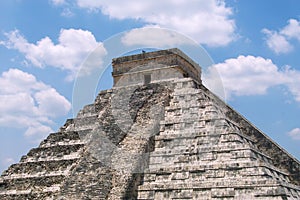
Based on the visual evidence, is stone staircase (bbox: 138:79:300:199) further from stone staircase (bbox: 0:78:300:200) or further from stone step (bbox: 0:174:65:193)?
stone step (bbox: 0:174:65:193)

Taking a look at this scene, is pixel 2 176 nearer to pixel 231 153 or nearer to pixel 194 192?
pixel 194 192

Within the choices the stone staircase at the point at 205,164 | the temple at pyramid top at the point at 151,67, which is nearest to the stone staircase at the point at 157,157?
the stone staircase at the point at 205,164

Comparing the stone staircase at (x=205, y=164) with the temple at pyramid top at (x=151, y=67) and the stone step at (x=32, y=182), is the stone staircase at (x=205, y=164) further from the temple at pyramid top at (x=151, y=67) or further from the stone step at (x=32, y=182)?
the temple at pyramid top at (x=151, y=67)

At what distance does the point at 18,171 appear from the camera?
15.1 meters

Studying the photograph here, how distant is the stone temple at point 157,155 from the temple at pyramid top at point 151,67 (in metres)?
0.06

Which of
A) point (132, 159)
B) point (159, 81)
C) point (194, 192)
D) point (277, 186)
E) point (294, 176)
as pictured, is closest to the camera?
point (277, 186)

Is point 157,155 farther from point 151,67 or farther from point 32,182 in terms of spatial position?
point 151,67

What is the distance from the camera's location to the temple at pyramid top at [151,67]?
17922mm

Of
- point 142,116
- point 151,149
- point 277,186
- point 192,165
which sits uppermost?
point 142,116

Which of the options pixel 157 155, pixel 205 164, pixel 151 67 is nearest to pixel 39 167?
pixel 157 155

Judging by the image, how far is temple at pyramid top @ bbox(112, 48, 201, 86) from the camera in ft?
58.8

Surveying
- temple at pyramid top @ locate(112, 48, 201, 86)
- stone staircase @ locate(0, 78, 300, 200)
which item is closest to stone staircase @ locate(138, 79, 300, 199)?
stone staircase @ locate(0, 78, 300, 200)

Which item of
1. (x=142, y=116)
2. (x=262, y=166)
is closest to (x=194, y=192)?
(x=262, y=166)

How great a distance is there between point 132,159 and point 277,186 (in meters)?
4.52
